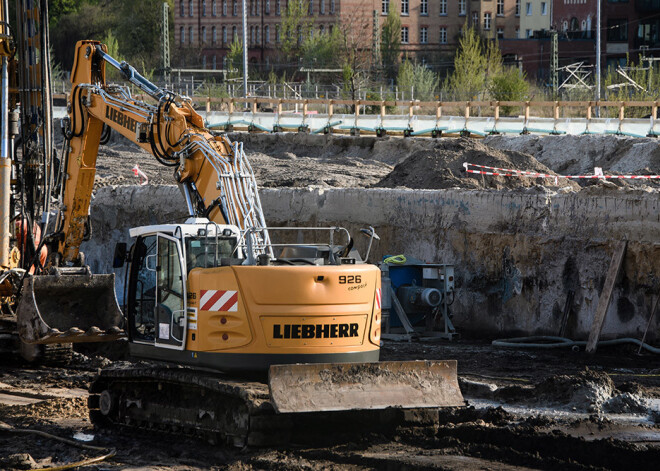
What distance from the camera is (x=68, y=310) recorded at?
553 inches

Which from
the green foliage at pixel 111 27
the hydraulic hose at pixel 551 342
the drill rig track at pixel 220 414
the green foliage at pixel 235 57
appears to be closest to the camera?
the drill rig track at pixel 220 414

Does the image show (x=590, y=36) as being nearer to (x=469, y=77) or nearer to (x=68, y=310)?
(x=469, y=77)

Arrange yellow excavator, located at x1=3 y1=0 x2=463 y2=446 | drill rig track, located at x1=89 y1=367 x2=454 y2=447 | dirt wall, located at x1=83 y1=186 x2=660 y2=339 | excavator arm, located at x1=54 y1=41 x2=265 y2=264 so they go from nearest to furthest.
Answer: drill rig track, located at x1=89 y1=367 x2=454 y2=447 → yellow excavator, located at x1=3 y1=0 x2=463 y2=446 → excavator arm, located at x1=54 y1=41 x2=265 y2=264 → dirt wall, located at x1=83 y1=186 x2=660 y2=339

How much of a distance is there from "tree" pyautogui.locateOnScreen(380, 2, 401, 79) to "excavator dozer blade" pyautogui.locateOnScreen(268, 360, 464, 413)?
233 ft

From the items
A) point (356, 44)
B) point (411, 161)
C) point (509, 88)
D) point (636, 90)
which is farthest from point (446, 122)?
point (356, 44)

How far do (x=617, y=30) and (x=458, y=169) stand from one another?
57.7 metres

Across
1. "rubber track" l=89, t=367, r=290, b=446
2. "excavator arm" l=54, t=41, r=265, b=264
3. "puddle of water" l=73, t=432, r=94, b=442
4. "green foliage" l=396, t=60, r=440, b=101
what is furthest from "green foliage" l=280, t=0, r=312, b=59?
"puddle of water" l=73, t=432, r=94, b=442

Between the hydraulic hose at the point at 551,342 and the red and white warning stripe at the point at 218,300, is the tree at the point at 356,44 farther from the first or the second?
the red and white warning stripe at the point at 218,300

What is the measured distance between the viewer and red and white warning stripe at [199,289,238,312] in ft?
32.8

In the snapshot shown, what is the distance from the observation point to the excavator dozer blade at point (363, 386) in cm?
964

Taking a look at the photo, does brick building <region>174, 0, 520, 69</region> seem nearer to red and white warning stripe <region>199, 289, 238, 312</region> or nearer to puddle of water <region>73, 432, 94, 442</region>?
puddle of water <region>73, 432, 94, 442</region>

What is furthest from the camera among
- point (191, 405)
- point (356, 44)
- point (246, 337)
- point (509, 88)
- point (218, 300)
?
point (356, 44)

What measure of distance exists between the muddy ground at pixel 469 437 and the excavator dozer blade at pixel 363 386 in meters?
0.43

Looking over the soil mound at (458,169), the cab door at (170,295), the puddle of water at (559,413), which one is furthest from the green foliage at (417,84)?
the cab door at (170,295)
